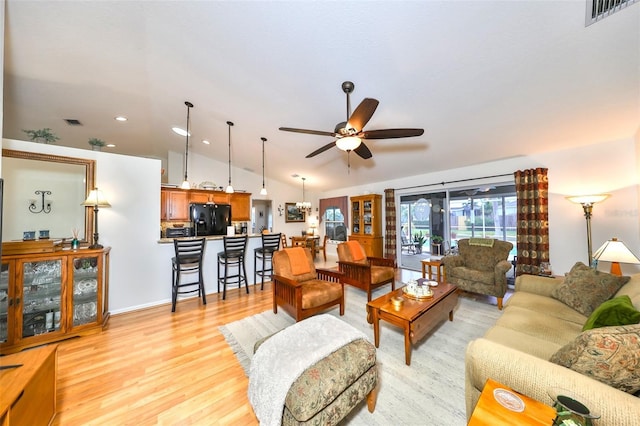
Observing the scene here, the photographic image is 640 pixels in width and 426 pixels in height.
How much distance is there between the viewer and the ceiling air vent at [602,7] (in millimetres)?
1521

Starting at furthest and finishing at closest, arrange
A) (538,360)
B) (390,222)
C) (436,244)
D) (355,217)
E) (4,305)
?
(355,217), (390,222), (436,244), (4,305), (538,360)

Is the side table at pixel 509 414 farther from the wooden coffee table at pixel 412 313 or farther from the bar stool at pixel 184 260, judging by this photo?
the bar stool at pixel 184 260

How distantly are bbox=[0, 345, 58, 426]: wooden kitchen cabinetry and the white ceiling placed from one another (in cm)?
274

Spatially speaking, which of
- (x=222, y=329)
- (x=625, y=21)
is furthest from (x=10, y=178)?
(x=625, y=21)

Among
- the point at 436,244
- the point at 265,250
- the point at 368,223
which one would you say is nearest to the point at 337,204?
the point at 368,223

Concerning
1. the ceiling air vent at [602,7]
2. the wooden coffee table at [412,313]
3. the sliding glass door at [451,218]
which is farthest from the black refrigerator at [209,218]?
the ceiling air vent at [602,7]

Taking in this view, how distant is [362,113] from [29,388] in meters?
Result: 2.89

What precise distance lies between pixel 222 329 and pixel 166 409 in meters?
1.10

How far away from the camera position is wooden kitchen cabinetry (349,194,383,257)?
233 inches

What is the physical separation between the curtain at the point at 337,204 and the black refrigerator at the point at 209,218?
11.1ft

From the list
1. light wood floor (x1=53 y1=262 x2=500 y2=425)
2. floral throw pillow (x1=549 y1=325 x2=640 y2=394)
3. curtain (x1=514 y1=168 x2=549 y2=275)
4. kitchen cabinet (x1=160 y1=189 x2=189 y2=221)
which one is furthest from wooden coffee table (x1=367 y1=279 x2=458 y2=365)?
kitchen cabinet (x1=160 y1=189 x2=189 y2=221)

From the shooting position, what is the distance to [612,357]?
974mm

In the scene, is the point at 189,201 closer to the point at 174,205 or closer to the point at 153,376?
the point at 174,205

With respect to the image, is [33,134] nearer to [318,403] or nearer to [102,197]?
[102,197]
